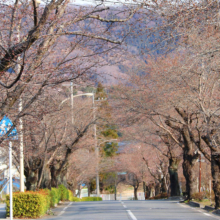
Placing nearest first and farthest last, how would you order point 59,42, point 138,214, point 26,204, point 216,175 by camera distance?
1. point 59,42
2. point 138,214
3. point 26,204
4. point 216,175

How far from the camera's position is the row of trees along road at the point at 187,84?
29.4 ft

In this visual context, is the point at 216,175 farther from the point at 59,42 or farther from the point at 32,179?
the point at 59,42

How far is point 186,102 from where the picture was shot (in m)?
18.2

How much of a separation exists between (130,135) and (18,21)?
21803 millimetres

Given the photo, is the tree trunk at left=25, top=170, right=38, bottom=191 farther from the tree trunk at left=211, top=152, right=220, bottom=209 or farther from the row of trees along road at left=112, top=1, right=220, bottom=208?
the tree trunk at left=211, top=152, right=220, bottom=209

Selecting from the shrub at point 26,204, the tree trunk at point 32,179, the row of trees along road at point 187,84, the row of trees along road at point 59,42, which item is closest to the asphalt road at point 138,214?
the shrub at point 26,204

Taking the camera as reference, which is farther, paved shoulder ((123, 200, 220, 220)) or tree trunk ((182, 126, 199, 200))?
tree trunk ((182, 126, 199, 200))

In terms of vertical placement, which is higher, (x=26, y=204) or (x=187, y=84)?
(x=187, y=84)

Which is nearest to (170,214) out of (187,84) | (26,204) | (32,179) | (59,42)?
(26,204)

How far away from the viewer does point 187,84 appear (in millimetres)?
16828

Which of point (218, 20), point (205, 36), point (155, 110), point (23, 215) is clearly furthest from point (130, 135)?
point (218, 20)

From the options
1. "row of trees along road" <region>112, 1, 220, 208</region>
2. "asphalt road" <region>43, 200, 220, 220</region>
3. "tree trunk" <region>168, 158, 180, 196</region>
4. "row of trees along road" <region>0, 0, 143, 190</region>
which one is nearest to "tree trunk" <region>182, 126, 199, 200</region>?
"row of trees along road" <region>112, 1, 220, 208</region>

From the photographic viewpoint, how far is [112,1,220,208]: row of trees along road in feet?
29.4

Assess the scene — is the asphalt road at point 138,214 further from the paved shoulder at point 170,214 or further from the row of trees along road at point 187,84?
the row of trees along road at point 187,84
